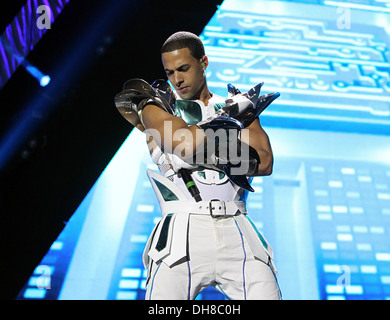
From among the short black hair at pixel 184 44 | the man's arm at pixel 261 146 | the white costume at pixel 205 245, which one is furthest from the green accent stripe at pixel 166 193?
the short black hair at pixel 184 44

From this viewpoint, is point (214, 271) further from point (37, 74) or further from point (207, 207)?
point (37, 74)

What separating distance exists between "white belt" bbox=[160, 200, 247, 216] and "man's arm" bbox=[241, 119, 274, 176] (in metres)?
0.13

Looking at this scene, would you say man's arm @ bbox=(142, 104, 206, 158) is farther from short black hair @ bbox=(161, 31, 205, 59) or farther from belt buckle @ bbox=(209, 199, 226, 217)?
short black hair @ bbox=(161, 31, 205, 59)

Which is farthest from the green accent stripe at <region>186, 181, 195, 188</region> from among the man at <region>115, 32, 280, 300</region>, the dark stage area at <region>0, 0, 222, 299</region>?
the dark stage area at <region>0, 0, 222, 299</region>

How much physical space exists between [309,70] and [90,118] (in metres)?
2.44

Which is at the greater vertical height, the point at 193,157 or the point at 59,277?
the point at 59,277

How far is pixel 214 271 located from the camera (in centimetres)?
112

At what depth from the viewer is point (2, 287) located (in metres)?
1.73

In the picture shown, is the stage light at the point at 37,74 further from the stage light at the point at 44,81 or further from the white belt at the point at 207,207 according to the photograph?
the white belt at the point at 207,207
